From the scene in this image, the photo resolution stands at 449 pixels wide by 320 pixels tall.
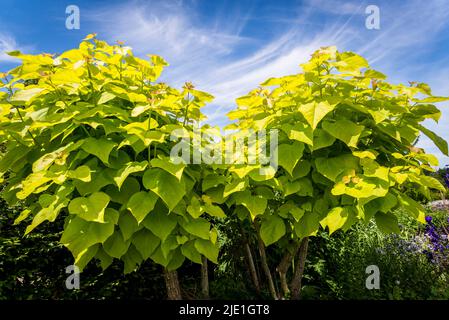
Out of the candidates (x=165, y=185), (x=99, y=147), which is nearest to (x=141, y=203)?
(x=165, y=185)

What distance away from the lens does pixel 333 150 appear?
2502 millimetres

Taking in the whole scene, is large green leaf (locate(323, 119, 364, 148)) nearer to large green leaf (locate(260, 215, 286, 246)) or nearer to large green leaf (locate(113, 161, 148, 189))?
large green leaf (locate(260, 215, 286, 246))

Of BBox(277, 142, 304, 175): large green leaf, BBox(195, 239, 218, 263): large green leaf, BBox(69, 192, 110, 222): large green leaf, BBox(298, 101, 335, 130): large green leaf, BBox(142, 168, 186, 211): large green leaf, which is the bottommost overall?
BBox(195, 239, 218, 263): large green leaf

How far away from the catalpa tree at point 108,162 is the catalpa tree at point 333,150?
37 cm

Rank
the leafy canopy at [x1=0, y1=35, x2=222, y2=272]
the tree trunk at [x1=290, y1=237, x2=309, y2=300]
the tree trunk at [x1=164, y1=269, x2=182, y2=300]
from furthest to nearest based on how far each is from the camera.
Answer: the tree trunk at [x1=290, y1=237, x2=309, y2=300], the tree trunk at [x1=164, y1=269, x2=182, y2=300], the leafy canopy at [x1=0, y1=35, x2=222, y2=272]

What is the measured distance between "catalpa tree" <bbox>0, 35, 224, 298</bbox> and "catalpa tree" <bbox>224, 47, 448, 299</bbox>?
37cm

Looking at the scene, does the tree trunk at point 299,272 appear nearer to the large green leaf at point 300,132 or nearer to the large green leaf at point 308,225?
the large green leaf at point 308,225

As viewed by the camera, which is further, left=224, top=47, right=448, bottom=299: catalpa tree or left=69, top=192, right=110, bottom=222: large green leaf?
left=224, top=47, right=448, bottom=299: catalpa tree

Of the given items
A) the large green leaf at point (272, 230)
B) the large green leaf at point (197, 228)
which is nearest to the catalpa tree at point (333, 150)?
the large green leaf at point (272, 230)

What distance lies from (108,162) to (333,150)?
4.62 feet

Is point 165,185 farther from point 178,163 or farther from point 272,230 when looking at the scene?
point 272,230

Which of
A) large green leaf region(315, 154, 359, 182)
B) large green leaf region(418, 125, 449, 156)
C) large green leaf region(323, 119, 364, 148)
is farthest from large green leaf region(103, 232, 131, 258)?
large green leaf region(418, 125, 449, 156)

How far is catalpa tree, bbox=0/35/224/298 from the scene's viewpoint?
78.7 inches

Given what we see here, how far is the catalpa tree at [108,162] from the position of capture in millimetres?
1999
